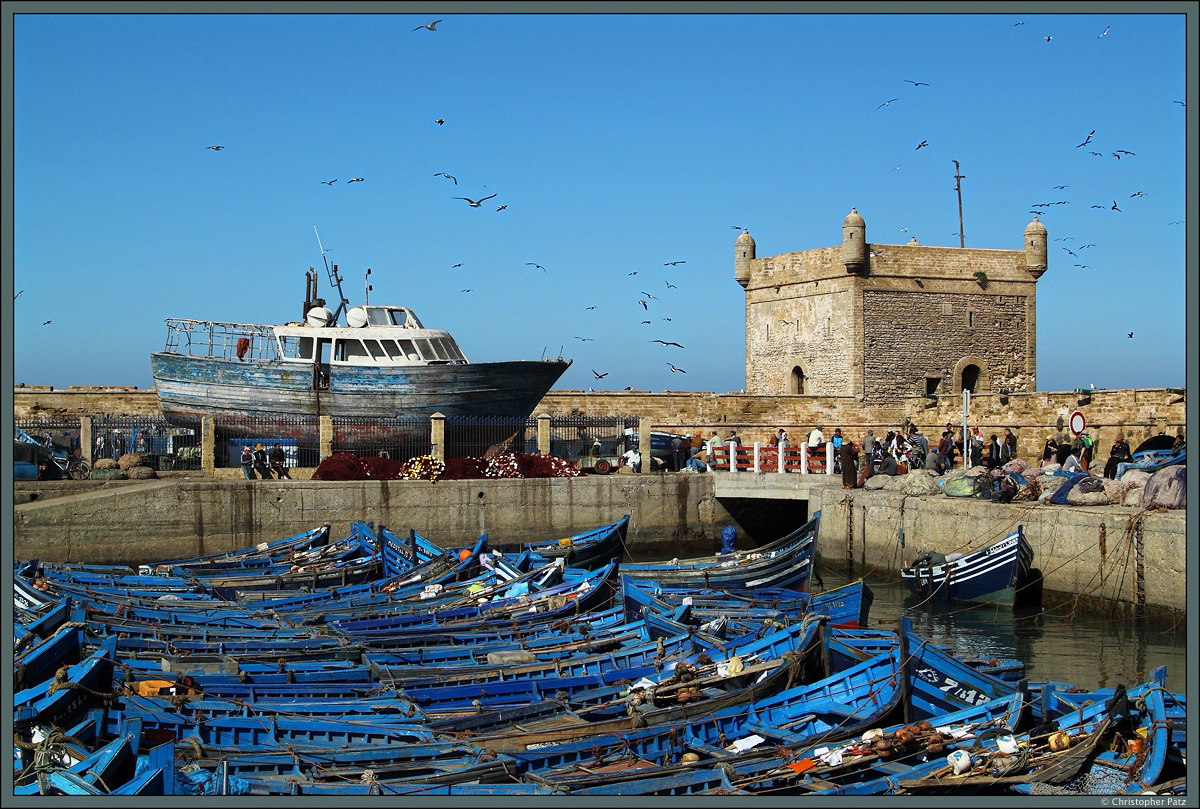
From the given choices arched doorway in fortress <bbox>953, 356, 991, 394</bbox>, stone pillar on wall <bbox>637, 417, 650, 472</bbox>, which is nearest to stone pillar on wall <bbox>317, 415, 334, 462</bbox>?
stone pillar on wall <bbox>637, 417, 650, 472</bbox>

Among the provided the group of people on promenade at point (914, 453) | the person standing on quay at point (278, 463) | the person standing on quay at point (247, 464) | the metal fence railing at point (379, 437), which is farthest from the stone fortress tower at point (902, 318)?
the person standing on quay at point (247, 464)

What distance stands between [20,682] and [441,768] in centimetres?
424

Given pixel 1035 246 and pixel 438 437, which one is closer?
pixel 438 437

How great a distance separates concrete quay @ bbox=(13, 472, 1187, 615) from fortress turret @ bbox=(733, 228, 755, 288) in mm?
15410

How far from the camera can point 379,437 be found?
29.2m

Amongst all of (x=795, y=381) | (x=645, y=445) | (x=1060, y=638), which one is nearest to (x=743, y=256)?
(x=795, y=381)

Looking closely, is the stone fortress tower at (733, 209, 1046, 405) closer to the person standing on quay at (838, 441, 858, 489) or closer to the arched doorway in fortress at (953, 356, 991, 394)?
the arched doorway in fortress at (953, 356, 991, 394)

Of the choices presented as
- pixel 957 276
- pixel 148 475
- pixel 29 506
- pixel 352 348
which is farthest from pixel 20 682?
pixel 957 276

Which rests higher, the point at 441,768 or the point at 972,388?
the point at 972,388

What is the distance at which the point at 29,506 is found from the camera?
75.3 ft

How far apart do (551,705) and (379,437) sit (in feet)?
60.9

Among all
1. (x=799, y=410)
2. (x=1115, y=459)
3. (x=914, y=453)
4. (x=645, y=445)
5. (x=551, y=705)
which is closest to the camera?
(x=551, y=705)

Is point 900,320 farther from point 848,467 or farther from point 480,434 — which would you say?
point 480,434

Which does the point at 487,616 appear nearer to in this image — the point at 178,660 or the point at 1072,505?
the point at 178,660
